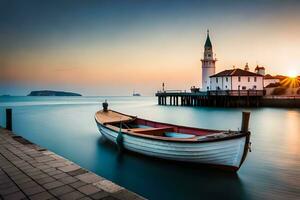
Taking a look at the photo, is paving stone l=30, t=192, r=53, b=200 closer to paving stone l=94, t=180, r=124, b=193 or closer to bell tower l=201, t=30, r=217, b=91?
paving stone l=94, t=180, r=124, b=193

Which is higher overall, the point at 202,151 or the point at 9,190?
the point at 9,190

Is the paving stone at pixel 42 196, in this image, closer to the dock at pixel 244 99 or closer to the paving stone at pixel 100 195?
the paving stone at pixel 100 195

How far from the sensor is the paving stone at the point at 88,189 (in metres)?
4.43

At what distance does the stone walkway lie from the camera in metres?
4.32

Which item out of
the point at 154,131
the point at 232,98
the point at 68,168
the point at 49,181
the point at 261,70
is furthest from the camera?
the point at 261,70

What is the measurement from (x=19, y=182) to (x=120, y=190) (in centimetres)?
229

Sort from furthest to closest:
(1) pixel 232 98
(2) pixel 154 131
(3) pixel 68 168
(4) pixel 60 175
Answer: (1) pixel 232 98, (2) pixel 154 131, (3) pixel 68 168, (4) pixel 60 175

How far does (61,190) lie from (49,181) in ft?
2.18

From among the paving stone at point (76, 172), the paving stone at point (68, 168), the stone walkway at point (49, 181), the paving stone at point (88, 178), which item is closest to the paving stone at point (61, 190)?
the stone walkway at point (49, 181)

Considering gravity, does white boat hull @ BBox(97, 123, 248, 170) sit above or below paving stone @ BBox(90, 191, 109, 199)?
below

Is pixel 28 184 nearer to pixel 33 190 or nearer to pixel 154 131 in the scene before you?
pixel 33 190

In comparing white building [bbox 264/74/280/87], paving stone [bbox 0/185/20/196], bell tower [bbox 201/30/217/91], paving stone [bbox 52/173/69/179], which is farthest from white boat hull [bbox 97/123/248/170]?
white building [bbox 264/74/280/87]

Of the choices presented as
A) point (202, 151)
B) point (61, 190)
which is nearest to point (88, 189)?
point (61, 190)

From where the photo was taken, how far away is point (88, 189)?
15.0ft
